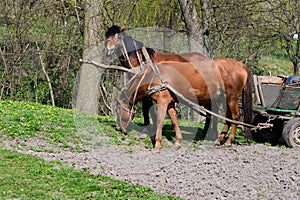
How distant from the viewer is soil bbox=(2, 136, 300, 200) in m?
6.80

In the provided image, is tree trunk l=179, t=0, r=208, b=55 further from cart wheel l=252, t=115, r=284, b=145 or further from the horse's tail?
the horse's tail

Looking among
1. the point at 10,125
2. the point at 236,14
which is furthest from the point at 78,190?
the point at 236,14

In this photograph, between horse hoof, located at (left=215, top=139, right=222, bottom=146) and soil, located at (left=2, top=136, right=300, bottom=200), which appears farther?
horse hoof, located at (left=215, top=139, right=222, bottom=146)

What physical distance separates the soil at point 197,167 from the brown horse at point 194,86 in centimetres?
76

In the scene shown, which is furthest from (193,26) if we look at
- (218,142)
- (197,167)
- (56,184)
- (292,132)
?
(56,184)

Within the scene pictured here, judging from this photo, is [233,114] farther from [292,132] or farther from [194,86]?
[292,132]

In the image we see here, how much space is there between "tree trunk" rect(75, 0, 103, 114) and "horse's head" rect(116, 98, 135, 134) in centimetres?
451

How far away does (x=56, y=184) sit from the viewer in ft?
22.4

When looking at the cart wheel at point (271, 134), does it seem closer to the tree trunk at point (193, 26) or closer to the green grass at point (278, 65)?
the tree trunk at point (193, 26)

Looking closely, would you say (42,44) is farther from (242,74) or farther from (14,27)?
(242,74)

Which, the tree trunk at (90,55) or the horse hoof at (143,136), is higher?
the tree trunk at (90,55)

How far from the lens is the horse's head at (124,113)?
9.99 m

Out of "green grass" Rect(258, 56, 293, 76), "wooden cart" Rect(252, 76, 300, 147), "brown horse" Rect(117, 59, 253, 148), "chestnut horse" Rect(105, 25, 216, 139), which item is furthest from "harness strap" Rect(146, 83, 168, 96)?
"green grass" Rect(258, 56, 293, 76)

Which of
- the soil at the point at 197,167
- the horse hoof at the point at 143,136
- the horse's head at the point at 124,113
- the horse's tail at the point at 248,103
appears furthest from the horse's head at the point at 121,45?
the horse's tail at the point at 248,103
